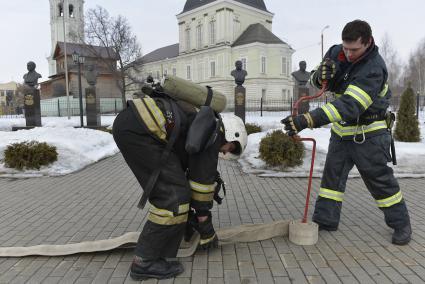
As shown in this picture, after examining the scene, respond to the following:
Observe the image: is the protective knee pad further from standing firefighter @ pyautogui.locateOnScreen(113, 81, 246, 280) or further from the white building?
the white building

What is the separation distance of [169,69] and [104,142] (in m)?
46.6

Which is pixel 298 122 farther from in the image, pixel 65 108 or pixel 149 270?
pixel 65 108

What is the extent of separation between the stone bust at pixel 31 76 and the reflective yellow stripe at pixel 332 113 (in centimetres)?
1580

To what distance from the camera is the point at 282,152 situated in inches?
277

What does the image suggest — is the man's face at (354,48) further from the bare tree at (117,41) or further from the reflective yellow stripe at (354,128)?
the bare tree at (117,41)

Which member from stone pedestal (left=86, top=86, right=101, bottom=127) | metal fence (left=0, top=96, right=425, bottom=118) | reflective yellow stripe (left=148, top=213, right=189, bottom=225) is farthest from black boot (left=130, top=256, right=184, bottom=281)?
metal fence (left=0, top=96, right=425, bottom=118)

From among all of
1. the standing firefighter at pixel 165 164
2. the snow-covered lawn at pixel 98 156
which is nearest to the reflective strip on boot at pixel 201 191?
the standing firefighter at pixel 165 164

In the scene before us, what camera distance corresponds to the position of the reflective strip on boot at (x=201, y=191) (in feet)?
9.35

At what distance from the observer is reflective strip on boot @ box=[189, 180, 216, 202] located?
2850 millimetres

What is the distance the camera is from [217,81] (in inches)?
1834

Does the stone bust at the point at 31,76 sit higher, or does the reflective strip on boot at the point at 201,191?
the stone bust at the point at 31,76

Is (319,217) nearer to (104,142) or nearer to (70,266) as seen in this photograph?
(70,266)

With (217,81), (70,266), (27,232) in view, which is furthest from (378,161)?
(217,81)

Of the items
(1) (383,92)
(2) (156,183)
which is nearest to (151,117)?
(2) (156,183)
